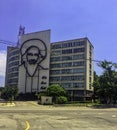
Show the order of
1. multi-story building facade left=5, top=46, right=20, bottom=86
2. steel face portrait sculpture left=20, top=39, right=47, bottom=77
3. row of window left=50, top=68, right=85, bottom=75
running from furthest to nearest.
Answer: multi-story building facade left=5, top=46, right=20, bottom=86
steel face portrait sculpture left=20, top=39, right=47, bottom=77
row of window left=50, top=68, right=85, bottom=75

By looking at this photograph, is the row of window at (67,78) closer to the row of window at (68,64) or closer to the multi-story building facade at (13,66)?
the row of window at (68,64)

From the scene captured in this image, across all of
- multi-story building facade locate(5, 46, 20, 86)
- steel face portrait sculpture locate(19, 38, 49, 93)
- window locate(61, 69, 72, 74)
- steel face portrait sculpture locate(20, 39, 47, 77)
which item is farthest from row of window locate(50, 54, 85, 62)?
multi-story building facade locate(5, 46, 20, 86)

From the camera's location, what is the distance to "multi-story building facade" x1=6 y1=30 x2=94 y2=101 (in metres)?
126

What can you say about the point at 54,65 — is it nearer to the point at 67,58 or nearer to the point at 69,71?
the point at 67,58

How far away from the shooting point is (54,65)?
447 feet

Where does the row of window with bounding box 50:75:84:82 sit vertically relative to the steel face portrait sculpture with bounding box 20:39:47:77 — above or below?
below

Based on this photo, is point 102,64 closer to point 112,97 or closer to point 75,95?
point 112,97

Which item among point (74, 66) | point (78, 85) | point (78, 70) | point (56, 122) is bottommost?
A: point (56, 122)

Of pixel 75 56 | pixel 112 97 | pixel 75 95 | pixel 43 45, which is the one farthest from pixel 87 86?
pixel 112 97

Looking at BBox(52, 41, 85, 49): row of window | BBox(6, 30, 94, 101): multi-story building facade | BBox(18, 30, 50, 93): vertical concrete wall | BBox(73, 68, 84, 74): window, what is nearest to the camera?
BBox(6, 30, 94, 101): multi-story building facade

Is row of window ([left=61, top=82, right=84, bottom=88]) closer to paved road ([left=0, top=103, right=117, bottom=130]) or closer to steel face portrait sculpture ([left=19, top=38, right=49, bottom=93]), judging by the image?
steel face portrait sculpture ([left=19, top=38, right=49, bottom=93])

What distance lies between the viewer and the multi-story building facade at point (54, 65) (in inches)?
4963

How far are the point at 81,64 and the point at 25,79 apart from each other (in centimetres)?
2750

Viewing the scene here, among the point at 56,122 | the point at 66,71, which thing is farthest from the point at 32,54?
the point at 56,122
